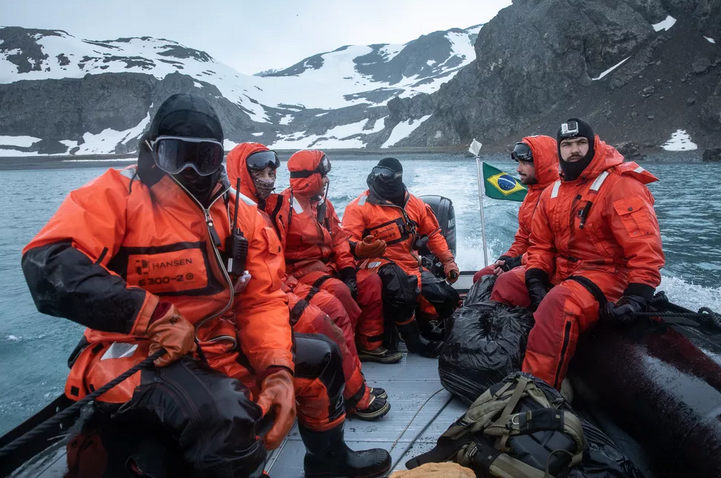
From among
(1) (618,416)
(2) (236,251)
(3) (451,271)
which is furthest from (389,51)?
(2) (236,251)

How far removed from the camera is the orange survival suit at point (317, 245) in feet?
10.8

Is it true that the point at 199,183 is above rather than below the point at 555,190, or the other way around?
above

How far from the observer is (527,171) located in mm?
3959

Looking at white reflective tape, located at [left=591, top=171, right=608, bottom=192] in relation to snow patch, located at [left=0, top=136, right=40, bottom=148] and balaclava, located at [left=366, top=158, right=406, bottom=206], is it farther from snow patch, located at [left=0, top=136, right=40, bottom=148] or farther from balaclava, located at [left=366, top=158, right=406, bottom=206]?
snow patch, located at [left=0, top=136, right=40, bottom=148]

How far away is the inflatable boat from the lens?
1602 millimetres

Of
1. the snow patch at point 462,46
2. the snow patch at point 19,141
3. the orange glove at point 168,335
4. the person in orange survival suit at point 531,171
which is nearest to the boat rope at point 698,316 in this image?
the person in orange survival suit at point 531,171

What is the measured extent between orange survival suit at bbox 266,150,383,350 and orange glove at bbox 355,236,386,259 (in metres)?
0.11

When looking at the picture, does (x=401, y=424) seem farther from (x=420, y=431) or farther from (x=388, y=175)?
(x=388, y=175)

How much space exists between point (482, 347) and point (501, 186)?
→ 11.0 ft

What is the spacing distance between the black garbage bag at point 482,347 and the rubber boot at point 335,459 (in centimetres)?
73

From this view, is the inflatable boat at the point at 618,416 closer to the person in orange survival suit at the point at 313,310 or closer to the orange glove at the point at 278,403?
the person in orange survival suit at the point at 313,310

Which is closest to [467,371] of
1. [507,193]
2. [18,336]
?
[507,193]

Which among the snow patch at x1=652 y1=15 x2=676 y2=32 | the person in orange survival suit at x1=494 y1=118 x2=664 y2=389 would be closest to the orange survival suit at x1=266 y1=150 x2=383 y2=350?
the person in orange survival suit at x1=494 y1=118 x2=664 y2=389

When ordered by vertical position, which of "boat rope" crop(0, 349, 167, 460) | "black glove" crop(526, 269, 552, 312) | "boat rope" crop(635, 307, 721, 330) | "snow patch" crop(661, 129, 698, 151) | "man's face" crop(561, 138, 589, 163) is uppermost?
"man's face" crop(561, 138, 589, 163)
